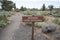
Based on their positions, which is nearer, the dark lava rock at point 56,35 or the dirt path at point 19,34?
the dark lava rock at point 56,35

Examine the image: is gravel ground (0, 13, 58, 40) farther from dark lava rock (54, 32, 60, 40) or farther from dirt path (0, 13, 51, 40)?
dark lava rock (54, 32, 60, 40)

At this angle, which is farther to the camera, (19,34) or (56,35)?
(19,34)

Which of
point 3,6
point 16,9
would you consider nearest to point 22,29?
point 3,6

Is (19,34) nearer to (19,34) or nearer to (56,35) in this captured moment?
(19,34)

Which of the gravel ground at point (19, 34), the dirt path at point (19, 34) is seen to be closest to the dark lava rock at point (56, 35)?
the gravel ground at point (19, 34)

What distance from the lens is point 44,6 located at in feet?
74.1

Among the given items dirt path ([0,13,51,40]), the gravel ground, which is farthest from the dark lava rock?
dirt path ([0,13,51,40])

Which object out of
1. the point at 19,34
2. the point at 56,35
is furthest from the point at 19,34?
the point at 56,35

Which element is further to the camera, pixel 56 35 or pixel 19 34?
pixel 19 34

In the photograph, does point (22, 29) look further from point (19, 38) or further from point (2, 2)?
point (2, 2)

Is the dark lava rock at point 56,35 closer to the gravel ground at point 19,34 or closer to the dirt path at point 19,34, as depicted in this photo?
the gravel ground at point 19,34

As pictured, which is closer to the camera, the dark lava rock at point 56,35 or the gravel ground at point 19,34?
the dark lava rock at point 56,35

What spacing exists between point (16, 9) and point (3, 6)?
3.58 metres

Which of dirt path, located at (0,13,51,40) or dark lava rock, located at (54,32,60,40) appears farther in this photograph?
dirt path, located at (0,13,51,40)
